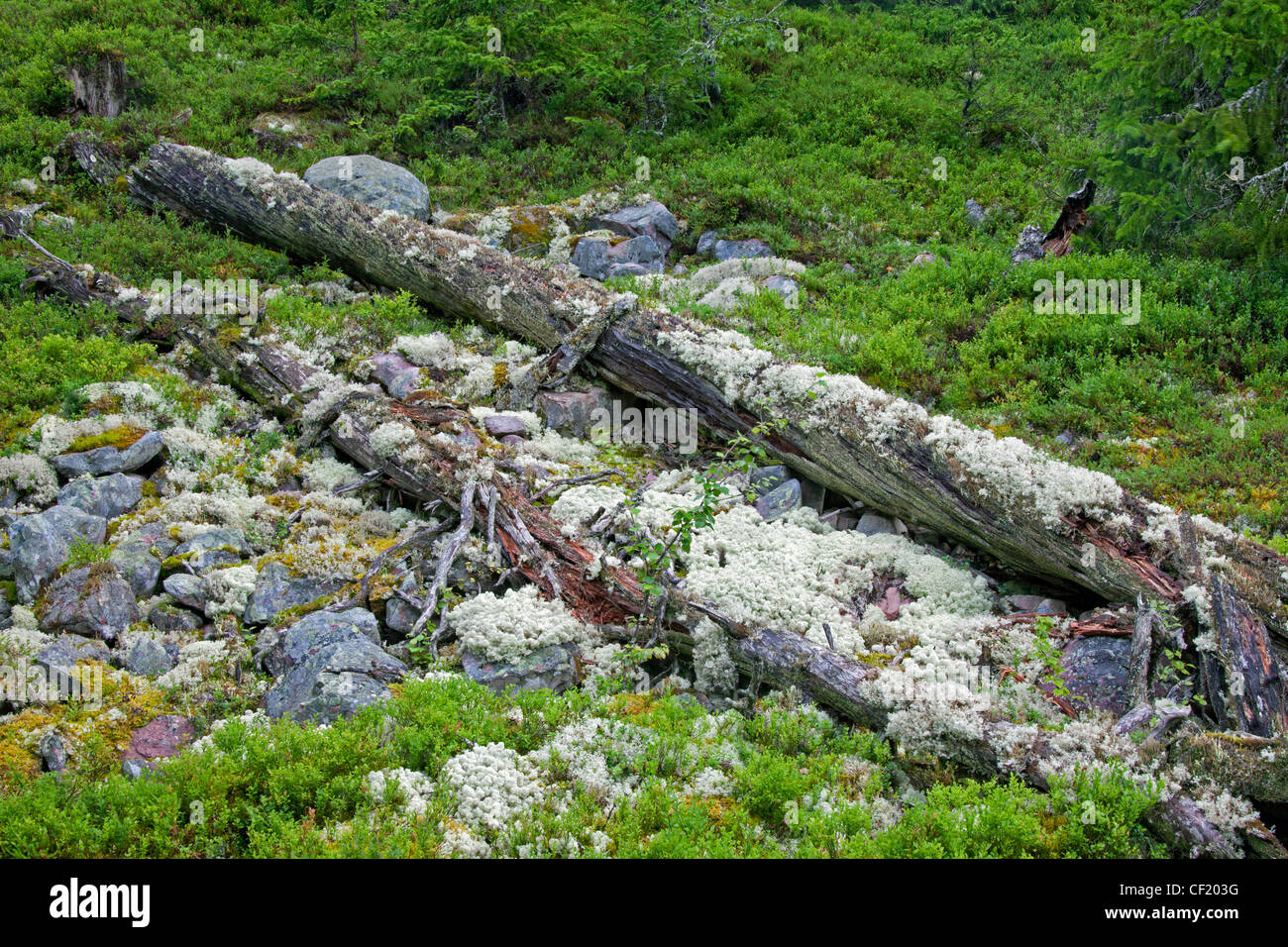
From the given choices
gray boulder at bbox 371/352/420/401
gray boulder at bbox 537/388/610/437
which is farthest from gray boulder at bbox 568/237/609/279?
gray boulder at bbox 537/388/610/437

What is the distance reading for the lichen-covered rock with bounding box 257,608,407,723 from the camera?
5684 mm

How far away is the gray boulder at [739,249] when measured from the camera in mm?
14625

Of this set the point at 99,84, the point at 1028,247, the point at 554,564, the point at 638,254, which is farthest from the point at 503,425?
the point at 99,84

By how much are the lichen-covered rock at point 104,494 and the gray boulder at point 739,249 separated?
9971 mm

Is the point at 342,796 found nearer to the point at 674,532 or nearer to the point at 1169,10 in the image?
the point at 674,532

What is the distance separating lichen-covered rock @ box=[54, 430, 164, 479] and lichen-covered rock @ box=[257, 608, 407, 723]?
3.25 meters

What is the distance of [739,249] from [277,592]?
10.5 meters

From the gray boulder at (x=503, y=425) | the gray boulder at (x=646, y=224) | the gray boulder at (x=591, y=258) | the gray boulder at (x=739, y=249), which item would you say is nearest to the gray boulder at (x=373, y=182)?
the gray boulder at (x=591, y=258)

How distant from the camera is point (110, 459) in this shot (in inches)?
332

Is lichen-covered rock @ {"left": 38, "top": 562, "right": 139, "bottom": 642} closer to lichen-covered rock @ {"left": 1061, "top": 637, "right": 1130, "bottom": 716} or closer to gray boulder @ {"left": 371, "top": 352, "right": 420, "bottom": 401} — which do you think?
Answer: gray boulder @ {"left": 371, "top": 352, "right": 420, "bottom": 401}

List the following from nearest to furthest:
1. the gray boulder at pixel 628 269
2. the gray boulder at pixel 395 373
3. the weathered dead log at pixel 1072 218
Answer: the gray boulder at pixel 395 373 < the weathered dead log at pixel 1072 218 < the gray boulder at pixel 628 269

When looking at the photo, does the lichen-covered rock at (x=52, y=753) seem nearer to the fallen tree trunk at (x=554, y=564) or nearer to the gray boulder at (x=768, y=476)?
the fallen tree trunk at (x=554, y=564)

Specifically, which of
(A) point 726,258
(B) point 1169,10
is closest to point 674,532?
(A) point 726,258
